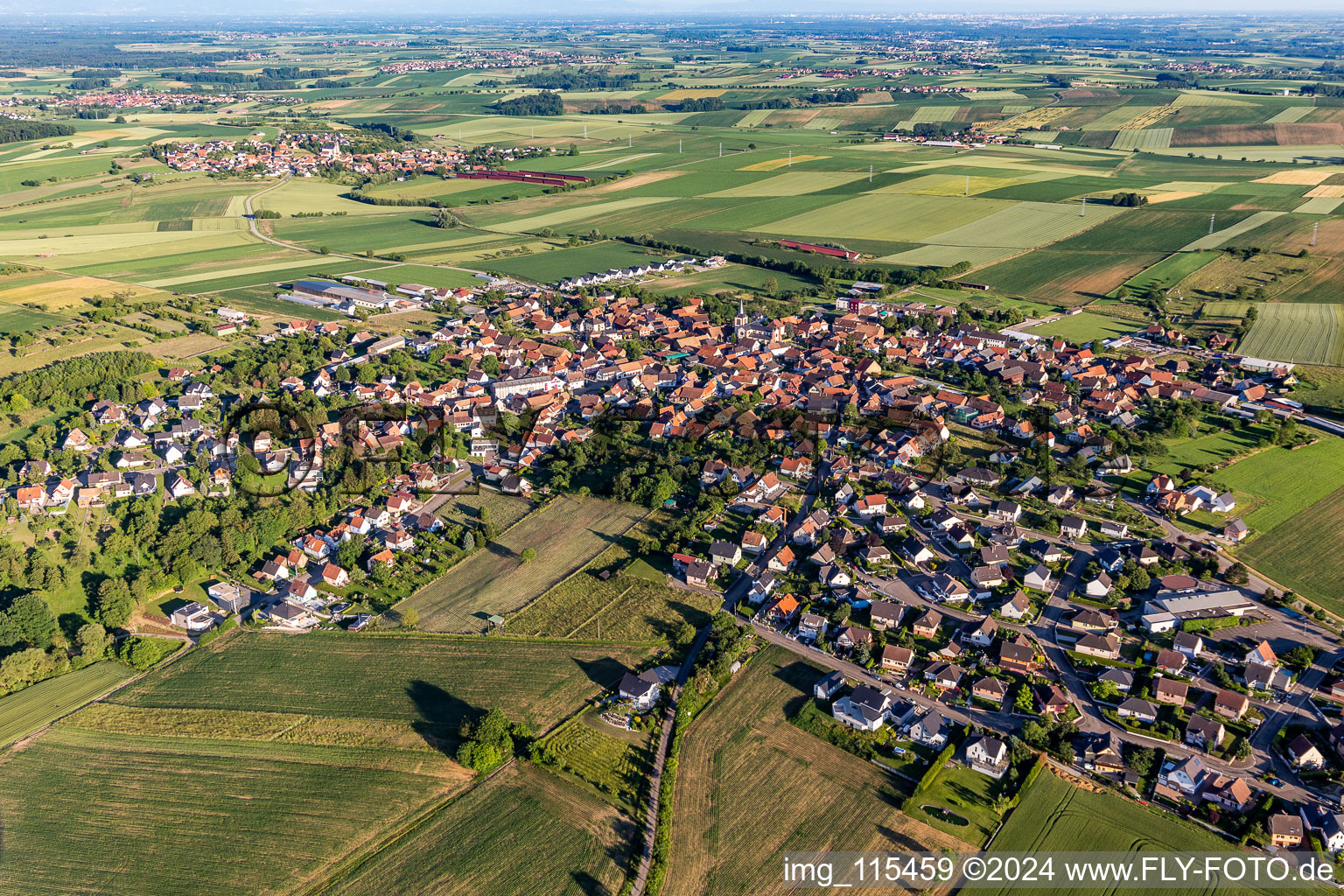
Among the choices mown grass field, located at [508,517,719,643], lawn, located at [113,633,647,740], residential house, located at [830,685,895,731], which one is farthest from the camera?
mown grass field, located at [508,517,719,643]

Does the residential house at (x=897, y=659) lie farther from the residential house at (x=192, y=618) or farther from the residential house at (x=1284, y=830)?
the residential house at (x=192, y=618)

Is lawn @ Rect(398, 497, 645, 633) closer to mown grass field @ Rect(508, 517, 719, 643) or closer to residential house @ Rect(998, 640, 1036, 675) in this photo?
mown grass field @ Rect(508, 517, 719, 643)

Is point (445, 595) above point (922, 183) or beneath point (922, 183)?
beneath

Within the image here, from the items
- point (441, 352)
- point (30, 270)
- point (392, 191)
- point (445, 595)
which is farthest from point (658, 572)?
point (392, 191)

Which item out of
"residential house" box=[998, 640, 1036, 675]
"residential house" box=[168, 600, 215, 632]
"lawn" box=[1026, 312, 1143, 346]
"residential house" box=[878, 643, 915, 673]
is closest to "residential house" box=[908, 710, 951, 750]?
"residential house" box=[878, 643, 915, 673]

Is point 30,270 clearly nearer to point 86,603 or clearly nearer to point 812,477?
point 86,603

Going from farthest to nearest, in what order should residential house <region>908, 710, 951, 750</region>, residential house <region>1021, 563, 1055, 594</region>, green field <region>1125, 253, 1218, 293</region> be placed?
green field <region>1125, 253, 1218, 293</region>, residential house <region>1021, 563, 1055, 594</region>, residential house <region>908, 710, 951, 750</region>
